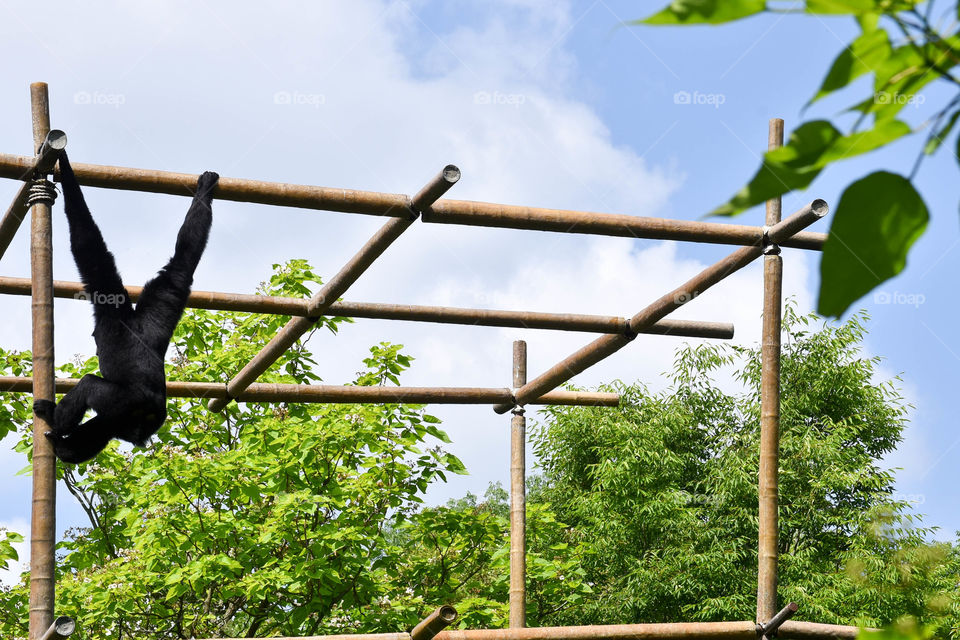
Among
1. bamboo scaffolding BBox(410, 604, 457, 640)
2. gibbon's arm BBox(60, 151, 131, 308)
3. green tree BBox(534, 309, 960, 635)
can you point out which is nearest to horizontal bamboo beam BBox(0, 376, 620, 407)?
bamboo scaffolding BBox(410, 604, 457, 640)

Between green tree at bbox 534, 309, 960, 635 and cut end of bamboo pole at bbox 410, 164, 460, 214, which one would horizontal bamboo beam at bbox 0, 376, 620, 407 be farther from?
green tree at bbox 534, 309, 960, 635

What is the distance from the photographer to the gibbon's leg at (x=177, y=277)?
4.94 meters

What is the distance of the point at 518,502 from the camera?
885 cm

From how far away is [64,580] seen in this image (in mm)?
11180

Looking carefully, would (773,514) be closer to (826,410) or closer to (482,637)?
(482,637)

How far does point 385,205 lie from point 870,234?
15.1 feet

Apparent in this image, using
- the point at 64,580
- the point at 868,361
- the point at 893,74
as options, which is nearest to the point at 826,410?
the point at 868,361

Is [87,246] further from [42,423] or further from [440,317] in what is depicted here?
[440,317]

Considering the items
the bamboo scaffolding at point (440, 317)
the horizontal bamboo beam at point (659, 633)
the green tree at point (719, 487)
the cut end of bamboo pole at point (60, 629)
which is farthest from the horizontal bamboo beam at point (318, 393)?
the green tree at point (719, 487)

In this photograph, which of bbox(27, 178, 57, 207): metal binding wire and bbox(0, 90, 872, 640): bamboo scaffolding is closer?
bbox(0, 90, 872, 640): bamboo scaffolding

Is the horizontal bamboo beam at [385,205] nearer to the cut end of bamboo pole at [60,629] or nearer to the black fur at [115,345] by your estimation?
the black fur at [115,345]

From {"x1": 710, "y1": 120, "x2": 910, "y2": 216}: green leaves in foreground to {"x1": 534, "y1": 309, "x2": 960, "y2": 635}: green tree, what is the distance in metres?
18.4

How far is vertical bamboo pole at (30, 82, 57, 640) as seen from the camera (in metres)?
4.47

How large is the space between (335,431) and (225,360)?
2.27 meters
